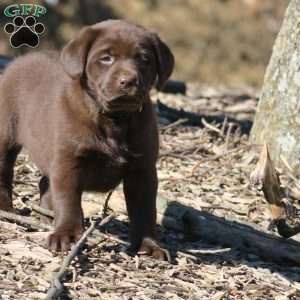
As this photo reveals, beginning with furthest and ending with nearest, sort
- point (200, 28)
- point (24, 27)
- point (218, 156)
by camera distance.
Result: point (200, 28) → point (24, 27) → point (218, 156)

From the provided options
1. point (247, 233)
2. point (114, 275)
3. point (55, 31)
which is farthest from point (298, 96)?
point (55, 31)

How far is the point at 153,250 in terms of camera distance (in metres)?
5.35

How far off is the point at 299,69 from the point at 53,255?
301 centimetres

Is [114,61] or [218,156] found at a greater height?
[114,61]

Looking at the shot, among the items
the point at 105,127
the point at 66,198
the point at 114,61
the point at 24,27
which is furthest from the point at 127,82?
the point at 24,27

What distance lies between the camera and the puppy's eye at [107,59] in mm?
5324

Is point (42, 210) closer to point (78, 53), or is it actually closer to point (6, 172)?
point (6, 172)

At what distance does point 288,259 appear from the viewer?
5668 mm

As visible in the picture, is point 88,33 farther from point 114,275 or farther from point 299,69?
point 299,69

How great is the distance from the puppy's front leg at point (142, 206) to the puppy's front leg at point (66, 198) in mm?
344

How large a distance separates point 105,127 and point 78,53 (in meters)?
0.44

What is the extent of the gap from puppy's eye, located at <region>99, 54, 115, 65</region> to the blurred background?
36.6 ft

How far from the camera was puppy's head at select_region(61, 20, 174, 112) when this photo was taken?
5172 millimetres

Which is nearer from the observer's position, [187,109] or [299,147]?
[299,147]
